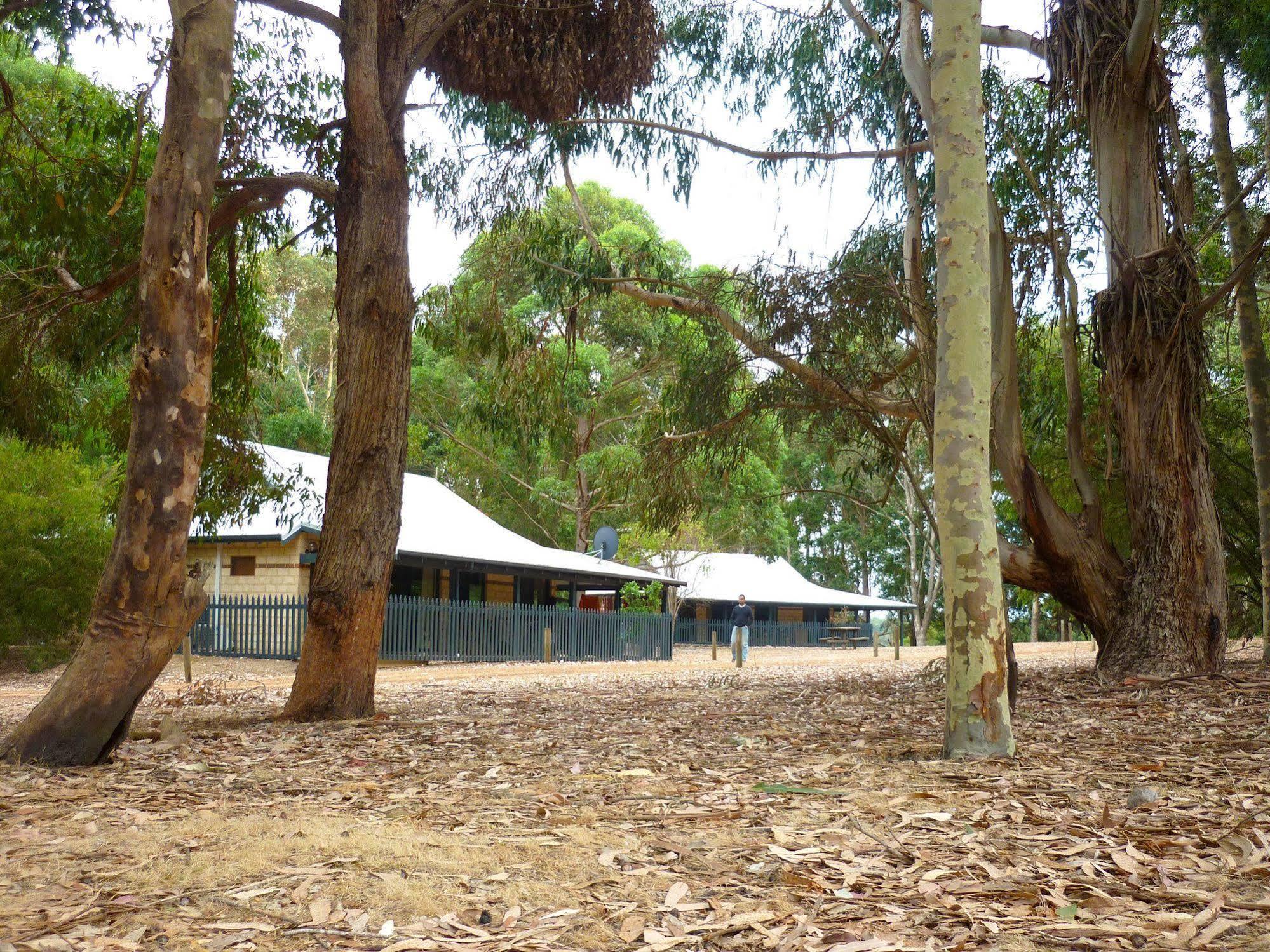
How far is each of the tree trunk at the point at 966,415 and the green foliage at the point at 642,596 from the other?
81.3 ft

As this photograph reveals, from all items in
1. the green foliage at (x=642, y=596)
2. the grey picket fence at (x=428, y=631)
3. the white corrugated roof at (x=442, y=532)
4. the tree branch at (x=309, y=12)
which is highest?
the tree branch at (x=309, y=12)

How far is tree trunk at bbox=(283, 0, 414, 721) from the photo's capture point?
8.23 meters

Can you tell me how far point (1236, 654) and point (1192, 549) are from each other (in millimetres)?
7282

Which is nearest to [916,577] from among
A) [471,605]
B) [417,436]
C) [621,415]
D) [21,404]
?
[621,415]

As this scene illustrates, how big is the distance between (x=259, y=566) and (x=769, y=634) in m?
21.1

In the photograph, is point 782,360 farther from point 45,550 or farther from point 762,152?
point 45,550

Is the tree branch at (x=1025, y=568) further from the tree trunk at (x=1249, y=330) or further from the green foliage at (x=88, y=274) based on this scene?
the green foliage at (x=88, y=274)

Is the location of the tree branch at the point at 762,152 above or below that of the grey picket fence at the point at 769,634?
above

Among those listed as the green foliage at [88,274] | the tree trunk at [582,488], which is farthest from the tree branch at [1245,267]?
the tree trunk at [582,488]

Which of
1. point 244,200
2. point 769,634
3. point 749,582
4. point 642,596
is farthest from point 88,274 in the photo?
point 749,582

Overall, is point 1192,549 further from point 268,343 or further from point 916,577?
point 916,577

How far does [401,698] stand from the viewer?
11633 millimetres

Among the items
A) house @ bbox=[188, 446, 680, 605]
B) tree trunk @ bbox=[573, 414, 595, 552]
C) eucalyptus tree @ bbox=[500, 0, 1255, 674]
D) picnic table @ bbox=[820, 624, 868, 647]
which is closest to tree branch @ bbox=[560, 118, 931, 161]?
eucalyptus tree @ bbox=[500, 0, 1255, 674]

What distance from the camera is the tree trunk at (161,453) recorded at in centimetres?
590
